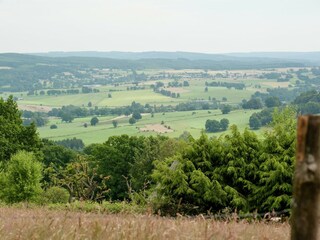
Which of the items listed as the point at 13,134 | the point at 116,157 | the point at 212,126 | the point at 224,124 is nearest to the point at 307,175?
the point at 13,134

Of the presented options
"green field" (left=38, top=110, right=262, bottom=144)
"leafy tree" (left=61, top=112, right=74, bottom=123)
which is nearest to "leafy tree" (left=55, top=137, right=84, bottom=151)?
"green field" (left=38, top=110, right=262, bottom=144)

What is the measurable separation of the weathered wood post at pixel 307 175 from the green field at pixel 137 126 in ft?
385

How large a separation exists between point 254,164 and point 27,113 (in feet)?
564

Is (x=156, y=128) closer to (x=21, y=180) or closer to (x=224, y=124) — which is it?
(x=224, y=124)

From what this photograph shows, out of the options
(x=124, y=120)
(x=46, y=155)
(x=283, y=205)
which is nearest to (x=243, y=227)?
(x=283, y=205)

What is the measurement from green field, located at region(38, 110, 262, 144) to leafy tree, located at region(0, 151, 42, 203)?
3198 inches

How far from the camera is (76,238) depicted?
223 inches

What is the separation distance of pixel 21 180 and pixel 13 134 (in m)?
7.74

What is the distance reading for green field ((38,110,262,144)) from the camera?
134 m

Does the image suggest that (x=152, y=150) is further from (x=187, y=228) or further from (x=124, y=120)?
(x=124, y=120)

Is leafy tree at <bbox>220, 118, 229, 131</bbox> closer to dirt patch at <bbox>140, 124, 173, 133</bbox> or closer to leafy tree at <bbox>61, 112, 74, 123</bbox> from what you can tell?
dirt patch at <bbox>140, 124, 173, 133</bbox>

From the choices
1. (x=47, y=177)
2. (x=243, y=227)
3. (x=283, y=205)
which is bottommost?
(x=47, y=177)

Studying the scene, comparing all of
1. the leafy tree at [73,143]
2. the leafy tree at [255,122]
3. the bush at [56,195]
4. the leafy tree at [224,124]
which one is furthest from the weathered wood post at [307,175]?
the leafy tree at [255,122]

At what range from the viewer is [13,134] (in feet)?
159
